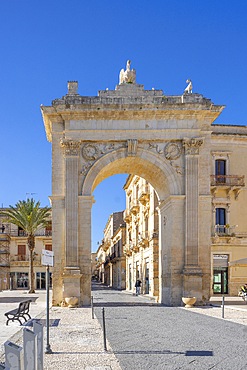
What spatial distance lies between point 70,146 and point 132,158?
125 inches

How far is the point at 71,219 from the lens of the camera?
973 inches

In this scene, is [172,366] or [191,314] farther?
[191,314]

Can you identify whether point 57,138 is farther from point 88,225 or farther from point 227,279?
point 227,279

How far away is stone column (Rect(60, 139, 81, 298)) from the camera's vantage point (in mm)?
24203

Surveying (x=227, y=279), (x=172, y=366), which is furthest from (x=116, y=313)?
(x=227, y=279)

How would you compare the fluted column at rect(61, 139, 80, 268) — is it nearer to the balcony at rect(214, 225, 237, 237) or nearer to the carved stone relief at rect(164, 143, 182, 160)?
the carved stone relief at rect(164, 143, 182, 160)

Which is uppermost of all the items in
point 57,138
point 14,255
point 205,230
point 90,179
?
point 57,138

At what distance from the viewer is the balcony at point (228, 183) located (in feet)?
114

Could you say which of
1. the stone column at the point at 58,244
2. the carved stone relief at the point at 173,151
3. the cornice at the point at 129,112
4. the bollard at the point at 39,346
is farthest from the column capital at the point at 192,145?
the bollard at the point at 39,346

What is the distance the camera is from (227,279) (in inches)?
1375

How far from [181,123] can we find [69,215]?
7194mm

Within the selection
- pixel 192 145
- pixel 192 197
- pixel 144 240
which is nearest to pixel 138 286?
pixel 144 240

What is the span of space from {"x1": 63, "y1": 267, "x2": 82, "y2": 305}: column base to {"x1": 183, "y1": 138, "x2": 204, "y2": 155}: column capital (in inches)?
315

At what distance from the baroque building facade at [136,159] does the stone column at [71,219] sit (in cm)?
5
